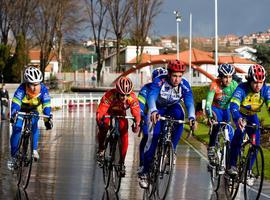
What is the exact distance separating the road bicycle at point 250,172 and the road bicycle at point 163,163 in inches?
43.0

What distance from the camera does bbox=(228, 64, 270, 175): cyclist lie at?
39.3 ft

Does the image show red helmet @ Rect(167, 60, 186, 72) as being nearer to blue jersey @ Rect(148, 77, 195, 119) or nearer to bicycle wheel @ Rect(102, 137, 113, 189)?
blue jersey @ Rect(148, 77, 195, 119)

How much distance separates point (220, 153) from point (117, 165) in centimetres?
177

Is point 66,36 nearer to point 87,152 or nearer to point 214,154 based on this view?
point 87,152

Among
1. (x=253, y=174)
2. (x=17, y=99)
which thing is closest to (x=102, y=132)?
(x=17, y=99)

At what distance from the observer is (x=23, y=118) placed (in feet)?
44.9

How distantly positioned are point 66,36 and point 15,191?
85.9 m

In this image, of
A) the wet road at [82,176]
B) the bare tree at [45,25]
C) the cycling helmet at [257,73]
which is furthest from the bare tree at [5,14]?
the cycling helmet at [257,73]

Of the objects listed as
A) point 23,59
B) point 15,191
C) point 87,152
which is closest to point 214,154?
point 15,191

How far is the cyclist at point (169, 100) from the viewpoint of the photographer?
11930mm

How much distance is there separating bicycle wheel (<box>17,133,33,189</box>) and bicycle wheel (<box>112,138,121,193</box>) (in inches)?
52.9

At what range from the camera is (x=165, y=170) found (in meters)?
11.7

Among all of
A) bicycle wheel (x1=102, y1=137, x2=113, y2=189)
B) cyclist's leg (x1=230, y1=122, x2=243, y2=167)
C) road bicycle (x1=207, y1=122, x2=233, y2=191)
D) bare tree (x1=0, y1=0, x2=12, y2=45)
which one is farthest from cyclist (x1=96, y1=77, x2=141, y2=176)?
bare tree (x1=0, y1=0, x2=12, y2=45)

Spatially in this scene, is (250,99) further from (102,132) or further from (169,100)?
(102,132)
